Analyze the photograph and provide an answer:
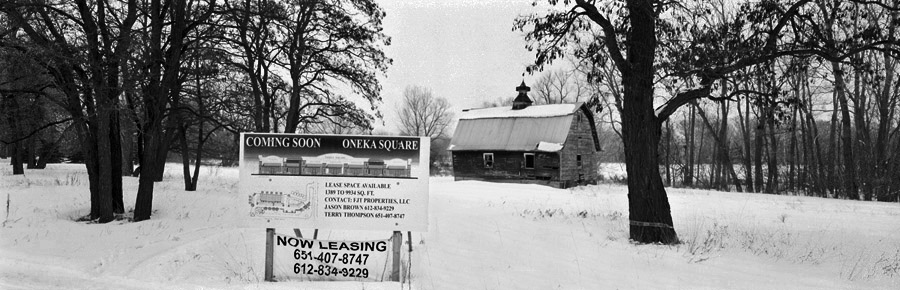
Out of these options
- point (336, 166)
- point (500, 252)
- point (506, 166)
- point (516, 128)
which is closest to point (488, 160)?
point (506, 166)

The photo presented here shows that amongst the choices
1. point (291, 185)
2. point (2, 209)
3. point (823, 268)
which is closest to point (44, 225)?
point (2, 209)

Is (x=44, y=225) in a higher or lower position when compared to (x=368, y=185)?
lower

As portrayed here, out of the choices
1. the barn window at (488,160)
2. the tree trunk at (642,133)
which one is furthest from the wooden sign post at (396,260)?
the barn window at (488,160)

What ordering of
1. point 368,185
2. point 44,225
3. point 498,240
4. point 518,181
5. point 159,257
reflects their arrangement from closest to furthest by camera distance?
1. point 368,185
2. point 159,257
3. point 498,240
4. point 44,225
5. point 518,181

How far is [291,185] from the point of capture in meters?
6.46

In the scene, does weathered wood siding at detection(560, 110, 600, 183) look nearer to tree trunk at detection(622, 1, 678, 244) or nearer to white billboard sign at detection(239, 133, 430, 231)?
tree trunk at detection(622, 1, 678, 244)

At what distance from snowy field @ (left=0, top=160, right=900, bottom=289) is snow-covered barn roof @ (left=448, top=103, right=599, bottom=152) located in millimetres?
18284

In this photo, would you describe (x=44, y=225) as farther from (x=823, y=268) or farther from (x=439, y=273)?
(x=823, y=268)

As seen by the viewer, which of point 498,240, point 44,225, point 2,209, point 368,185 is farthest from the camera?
point 2,209

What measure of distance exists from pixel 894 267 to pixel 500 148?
24759 millimetres

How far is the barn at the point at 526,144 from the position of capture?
31.4 metres

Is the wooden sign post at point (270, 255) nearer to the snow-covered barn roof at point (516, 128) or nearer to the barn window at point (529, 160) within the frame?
the snow-covered barn roof at point (516, 128)

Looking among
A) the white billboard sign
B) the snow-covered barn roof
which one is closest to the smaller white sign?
the white billboard sign

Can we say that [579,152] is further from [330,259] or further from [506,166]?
[330,259]
